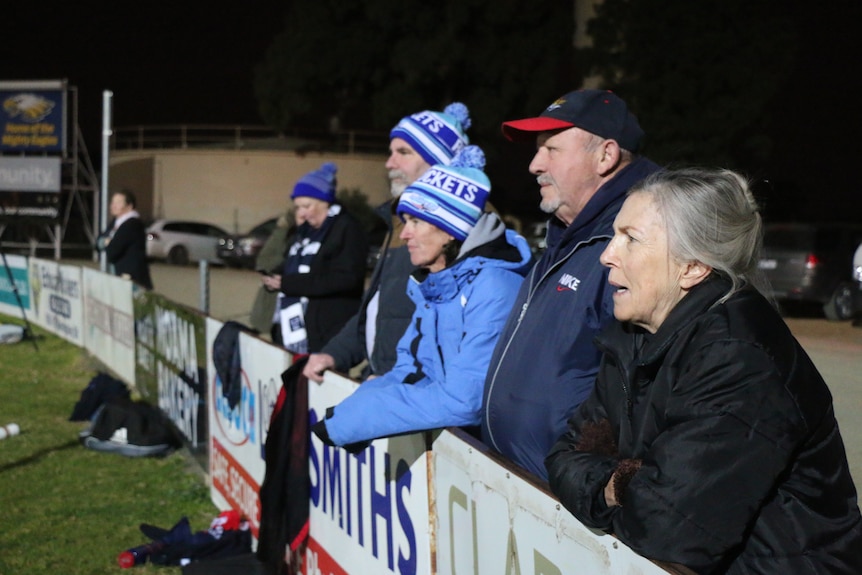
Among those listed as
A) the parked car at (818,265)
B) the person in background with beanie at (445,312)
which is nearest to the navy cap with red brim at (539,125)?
the person in background with beanie at (445,312)

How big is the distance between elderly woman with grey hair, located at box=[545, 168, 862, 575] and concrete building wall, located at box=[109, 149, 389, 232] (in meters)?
37.0

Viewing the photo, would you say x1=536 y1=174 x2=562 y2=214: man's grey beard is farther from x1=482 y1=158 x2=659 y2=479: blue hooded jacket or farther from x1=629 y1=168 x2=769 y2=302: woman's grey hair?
x1=629 y1=168 x2=769 y2=302: woman's grey hair

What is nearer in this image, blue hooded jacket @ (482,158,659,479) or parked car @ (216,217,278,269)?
blue hooded jacket @ (482,158,659,479)

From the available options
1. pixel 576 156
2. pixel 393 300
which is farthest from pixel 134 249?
pixel 576 156

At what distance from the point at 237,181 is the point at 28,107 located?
1370 centimetres

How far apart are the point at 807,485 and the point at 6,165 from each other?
2620cm

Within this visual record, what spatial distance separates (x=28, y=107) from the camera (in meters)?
25.7

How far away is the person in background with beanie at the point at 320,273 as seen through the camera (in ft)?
19.4

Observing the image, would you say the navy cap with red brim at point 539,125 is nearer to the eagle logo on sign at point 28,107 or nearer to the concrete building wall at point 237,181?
the eagle logo on sign at point 28,107

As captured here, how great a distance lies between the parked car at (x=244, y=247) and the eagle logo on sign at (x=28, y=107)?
5860 millimetres

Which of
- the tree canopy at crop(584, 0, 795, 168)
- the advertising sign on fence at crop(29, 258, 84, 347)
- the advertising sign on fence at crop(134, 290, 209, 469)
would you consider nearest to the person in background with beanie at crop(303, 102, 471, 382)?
the advertising sign on fence at crop(134, 290, 209, 469)

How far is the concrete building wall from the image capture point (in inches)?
1538

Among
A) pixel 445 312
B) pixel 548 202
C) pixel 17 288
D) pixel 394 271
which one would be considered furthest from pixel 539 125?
pixel 17 288

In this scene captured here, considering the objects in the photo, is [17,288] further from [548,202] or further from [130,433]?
[548,202]
